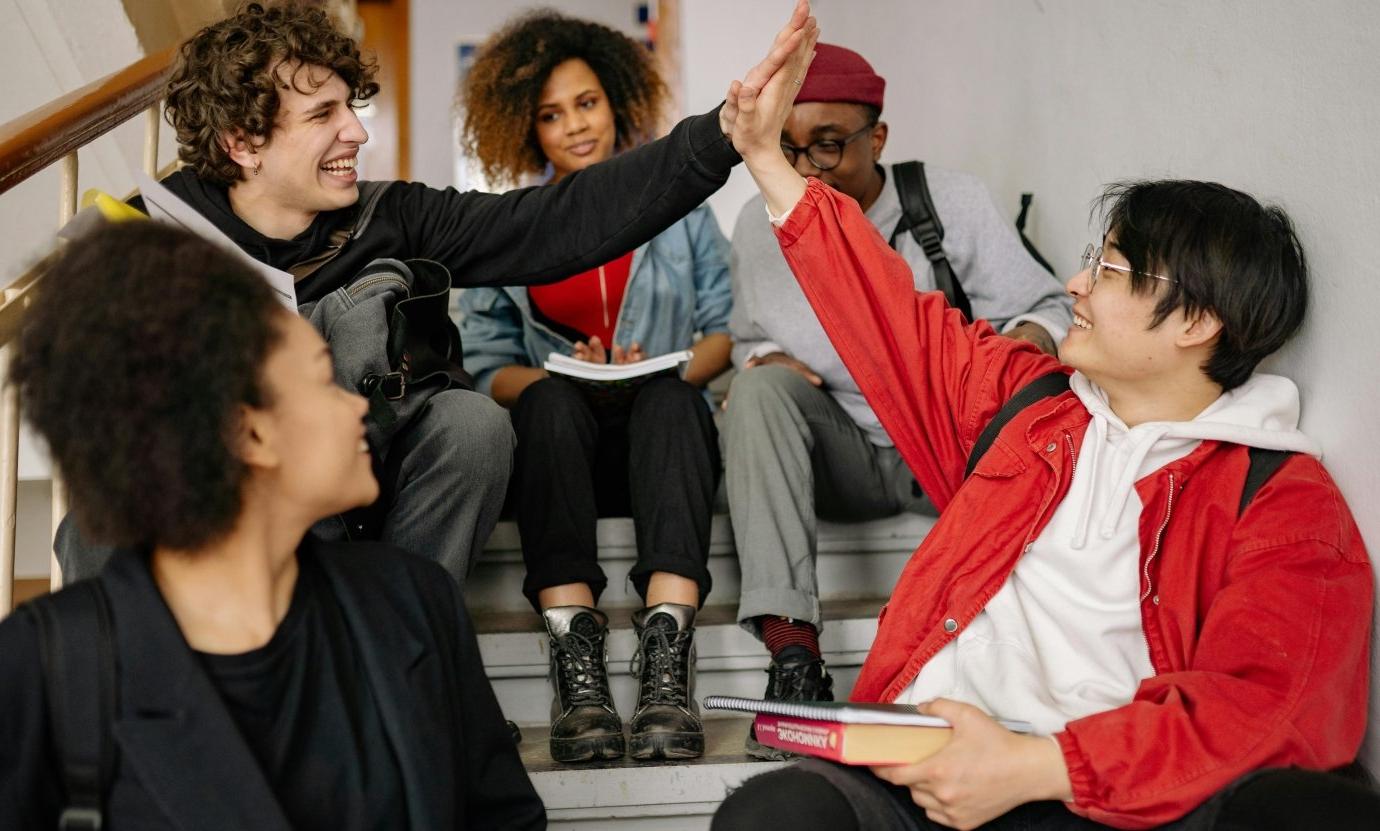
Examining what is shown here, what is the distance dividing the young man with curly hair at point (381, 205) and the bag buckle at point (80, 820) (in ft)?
2.61

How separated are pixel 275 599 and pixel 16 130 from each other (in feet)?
3.16

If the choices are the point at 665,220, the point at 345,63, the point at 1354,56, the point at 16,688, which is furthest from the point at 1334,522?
the point at 345,63

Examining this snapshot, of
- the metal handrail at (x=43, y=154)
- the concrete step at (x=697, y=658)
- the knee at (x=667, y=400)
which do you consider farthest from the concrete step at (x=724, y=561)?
the metal handrail at (x=43, y=154)

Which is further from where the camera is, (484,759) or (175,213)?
(175,213)

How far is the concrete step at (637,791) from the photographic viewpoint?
1.89 m

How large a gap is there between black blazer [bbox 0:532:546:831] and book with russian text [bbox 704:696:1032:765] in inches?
10.5

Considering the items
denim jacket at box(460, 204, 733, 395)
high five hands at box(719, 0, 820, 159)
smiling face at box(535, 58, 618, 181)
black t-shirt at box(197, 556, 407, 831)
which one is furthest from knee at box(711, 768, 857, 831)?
smiling face at box(535, 58, 618, 181)

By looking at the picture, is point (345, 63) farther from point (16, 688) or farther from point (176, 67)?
point (16, 688)

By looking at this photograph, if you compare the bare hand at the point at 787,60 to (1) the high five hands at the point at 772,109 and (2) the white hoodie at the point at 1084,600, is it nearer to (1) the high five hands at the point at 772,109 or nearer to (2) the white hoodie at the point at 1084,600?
(1) the high five hands at the point at 772,109

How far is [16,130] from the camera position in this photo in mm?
1706

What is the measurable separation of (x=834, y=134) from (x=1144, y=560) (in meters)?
1.20

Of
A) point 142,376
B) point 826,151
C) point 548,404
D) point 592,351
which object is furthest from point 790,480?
point 142,376

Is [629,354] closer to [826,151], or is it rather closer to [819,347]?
[819,347]

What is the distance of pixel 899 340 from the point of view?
169 cm
